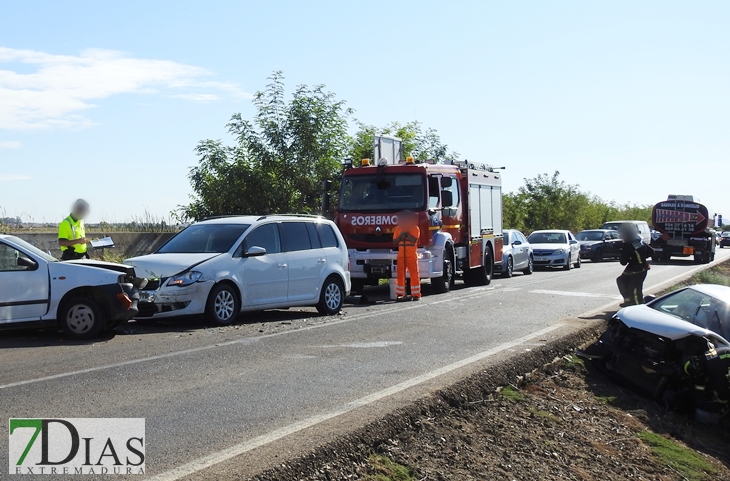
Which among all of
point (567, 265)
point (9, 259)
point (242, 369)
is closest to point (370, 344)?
point (242, 369)

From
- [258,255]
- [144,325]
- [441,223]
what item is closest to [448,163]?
[441,223]

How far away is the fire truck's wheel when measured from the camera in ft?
63.7

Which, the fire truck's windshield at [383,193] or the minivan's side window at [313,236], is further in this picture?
the fire truck's windshield at [383,193]

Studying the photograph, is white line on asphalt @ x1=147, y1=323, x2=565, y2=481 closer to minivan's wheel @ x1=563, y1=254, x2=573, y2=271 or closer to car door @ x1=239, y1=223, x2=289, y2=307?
car door @ x1=239, y1=223, x2=289, y2=307

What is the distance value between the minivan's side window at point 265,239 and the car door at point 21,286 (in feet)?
10.9

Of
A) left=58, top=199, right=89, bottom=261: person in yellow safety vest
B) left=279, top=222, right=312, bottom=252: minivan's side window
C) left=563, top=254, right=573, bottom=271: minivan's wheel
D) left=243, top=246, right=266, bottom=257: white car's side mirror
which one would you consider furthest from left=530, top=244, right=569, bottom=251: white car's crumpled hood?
left=58, top=199, right=89, bottom=261: person in yellow safety vest

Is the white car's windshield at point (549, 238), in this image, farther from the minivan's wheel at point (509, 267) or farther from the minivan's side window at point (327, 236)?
the minivan's side window at point (327, 236)

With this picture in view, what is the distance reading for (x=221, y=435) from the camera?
606 centimetres

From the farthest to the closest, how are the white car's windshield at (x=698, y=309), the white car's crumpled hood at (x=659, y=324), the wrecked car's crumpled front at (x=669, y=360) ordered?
1. the white car's windshield at (x=698, y=309)
2. the white car's crumpled hood at (x=659, y=324)
3. the wrecked car's crumpled front at (x=669, y=360)

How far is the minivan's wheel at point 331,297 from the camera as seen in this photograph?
14555 millimetres

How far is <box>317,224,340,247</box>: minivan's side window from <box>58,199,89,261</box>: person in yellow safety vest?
408 centimetres

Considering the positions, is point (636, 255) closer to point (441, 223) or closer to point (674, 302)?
point (674, 302)

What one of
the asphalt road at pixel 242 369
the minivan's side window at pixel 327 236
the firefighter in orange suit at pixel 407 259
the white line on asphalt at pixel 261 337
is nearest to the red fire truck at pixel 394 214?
the firefighter in orange suit at pixel 407 259

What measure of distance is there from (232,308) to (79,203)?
2.97m
